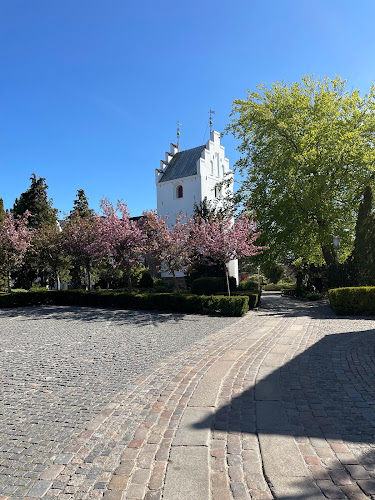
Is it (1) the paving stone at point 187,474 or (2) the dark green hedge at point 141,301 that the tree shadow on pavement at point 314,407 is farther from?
(2) the dark green hedge at point 141,301

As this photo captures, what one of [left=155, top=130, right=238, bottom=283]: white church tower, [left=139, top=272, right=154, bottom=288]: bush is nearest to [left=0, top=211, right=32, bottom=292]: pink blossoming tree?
[left=139, top=272, right=154, bottom=288]: bush

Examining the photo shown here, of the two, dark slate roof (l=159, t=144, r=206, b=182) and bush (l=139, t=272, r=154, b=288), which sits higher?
dark slate roof (l=159, t=144, r=206, b=182)

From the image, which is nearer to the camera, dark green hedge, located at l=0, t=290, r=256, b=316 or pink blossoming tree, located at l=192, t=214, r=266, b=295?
dark green hedge, located at l=0, t=290, r=256, b=316

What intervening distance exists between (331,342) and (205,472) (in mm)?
6311

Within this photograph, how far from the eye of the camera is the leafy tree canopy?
32.3m

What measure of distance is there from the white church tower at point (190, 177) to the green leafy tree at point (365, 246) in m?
20.9

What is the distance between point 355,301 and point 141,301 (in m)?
9.16

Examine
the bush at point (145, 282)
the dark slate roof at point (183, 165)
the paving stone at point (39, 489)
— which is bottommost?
the paving stone at point (39, 489)

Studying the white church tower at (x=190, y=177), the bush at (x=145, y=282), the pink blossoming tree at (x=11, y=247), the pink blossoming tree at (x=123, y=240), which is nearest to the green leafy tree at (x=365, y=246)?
the pink blossoming tree at (x=123, y=240)

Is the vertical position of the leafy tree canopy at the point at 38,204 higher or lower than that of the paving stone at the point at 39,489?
higher

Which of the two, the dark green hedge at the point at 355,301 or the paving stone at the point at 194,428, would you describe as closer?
the paving stone at the point at 194,428

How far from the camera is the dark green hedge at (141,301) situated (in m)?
14.4

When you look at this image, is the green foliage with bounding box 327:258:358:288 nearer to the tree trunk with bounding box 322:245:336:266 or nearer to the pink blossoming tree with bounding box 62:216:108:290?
the tree trunk with bounding box 322:245:336:266

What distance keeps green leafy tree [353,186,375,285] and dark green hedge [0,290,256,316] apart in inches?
223
